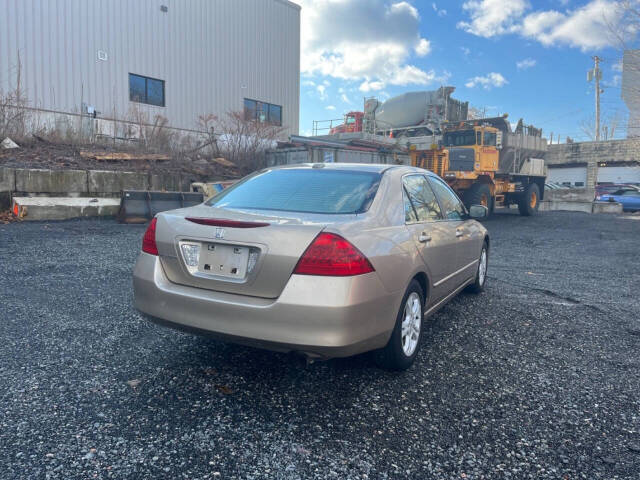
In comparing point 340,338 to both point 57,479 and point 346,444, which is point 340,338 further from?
point 57,479

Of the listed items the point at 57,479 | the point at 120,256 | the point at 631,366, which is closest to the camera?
the point at 57,479

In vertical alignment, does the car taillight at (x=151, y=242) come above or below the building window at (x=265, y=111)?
below

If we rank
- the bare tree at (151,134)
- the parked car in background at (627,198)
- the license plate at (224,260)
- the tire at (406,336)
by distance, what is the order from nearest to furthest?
the license plate at (224,260) → the tire at (406,336) → the bare tree at (151,134) → the parked car in background at (627,198)

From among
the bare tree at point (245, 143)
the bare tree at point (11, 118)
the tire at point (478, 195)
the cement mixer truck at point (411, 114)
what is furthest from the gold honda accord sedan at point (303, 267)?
the cement mixer truck at point (411, 114)

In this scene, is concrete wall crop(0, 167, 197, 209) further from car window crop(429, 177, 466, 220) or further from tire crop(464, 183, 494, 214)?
car window crop(429, 177, 466, 220)

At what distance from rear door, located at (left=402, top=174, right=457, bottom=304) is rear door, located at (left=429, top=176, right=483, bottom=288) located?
0.46 feet

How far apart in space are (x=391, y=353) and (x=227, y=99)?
73.7 ft

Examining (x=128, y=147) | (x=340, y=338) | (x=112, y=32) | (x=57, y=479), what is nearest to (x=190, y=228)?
(x=340, y=338)

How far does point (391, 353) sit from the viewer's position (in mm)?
3189

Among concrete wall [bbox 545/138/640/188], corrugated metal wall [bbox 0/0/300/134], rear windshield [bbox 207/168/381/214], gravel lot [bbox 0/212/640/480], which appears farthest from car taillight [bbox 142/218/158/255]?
concrete wall [bbox 545/138/640/188]

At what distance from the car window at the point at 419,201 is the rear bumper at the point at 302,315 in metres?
0.94

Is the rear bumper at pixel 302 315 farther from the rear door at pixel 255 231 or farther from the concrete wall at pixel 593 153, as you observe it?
the concrete wall at pixel 593 153

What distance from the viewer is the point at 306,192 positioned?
3.51 m

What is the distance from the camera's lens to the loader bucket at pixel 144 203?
11.9 metres
